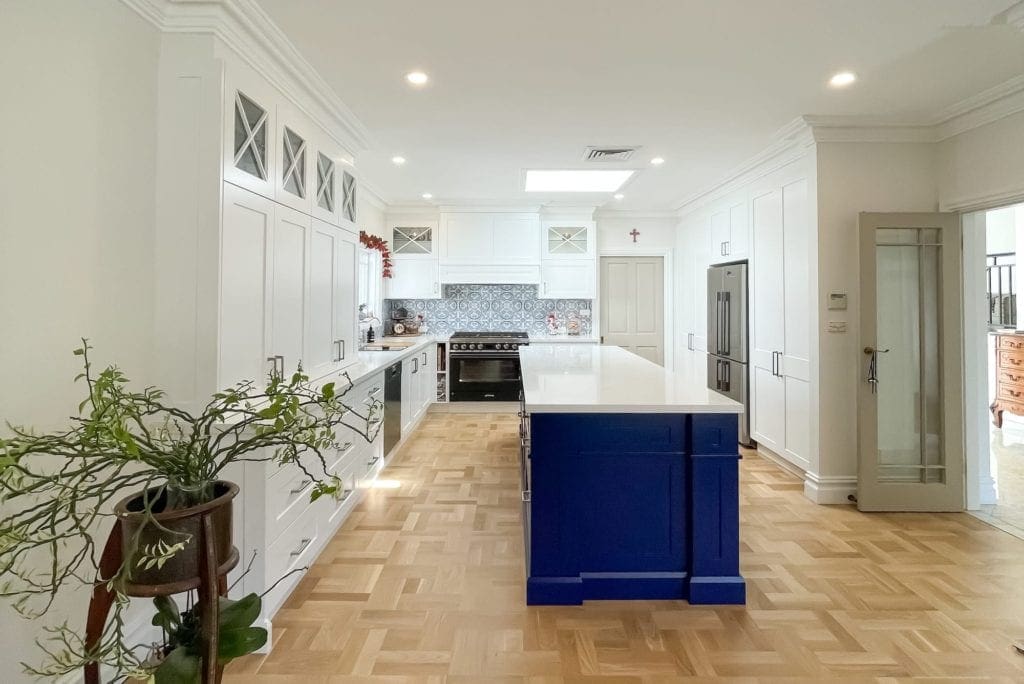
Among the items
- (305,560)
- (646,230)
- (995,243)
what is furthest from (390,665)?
(995,243)

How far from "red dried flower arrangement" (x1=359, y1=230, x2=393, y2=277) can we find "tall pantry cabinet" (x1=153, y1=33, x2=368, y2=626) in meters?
2.79

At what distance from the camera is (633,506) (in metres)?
2.24

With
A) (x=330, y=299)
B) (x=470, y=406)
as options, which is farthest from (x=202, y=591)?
(x=470, y=406)

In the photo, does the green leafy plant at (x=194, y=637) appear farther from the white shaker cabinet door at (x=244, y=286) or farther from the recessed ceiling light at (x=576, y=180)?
the recessed ceiling light at (x=576, y=180)

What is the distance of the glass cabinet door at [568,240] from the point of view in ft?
20.2

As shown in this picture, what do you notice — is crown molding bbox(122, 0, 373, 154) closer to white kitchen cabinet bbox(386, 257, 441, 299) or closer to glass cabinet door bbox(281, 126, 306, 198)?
glass cabinet door bbox(281, 126, 306, 198)

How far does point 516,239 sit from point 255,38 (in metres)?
4.04

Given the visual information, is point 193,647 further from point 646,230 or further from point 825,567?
point 646,230

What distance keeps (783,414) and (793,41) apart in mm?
2565

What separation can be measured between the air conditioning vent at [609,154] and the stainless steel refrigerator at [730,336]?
1.45 meters

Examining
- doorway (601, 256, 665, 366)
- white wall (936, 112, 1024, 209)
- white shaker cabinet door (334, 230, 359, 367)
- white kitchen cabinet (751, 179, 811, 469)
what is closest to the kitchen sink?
white shaker cabinet door (334, 230, 359, 367)

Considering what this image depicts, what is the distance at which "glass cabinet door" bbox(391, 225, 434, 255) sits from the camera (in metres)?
6.18

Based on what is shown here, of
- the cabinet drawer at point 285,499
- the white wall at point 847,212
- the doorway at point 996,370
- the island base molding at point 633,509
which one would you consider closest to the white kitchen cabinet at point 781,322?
the white wall at point 847,212

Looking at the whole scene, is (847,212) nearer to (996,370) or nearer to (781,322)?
(781,322)
